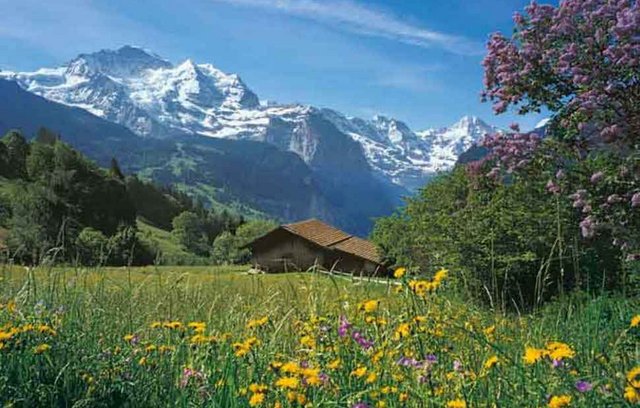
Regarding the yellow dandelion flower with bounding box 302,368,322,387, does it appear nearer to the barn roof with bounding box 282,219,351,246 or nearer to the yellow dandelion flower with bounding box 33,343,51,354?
the yellow dandelion flower with bounding box 33,343,51,354

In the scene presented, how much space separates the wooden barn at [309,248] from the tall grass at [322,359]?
55.1m

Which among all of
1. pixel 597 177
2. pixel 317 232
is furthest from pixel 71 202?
pixel 597 177

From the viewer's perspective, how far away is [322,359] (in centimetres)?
331

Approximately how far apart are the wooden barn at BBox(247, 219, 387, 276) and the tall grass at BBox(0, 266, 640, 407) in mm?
55068

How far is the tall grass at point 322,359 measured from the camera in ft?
8.86

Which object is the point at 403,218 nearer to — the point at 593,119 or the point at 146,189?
the point at 593,119

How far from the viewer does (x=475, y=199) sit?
20.4 m

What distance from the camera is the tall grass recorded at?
2699 millimetres

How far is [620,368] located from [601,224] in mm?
6024

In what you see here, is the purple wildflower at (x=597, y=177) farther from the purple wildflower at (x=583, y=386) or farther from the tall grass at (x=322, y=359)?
the purple wildflower at (x=583, y=386)

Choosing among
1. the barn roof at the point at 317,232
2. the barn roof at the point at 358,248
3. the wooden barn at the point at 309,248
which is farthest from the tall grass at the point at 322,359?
the barn roof at the point at 317,232

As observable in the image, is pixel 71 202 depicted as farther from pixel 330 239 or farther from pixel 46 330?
pixel 46 330

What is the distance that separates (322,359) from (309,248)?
197 ft

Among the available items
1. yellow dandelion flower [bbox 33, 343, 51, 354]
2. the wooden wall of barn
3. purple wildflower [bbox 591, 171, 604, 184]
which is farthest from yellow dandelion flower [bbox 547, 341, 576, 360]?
the wooden wall of barn
